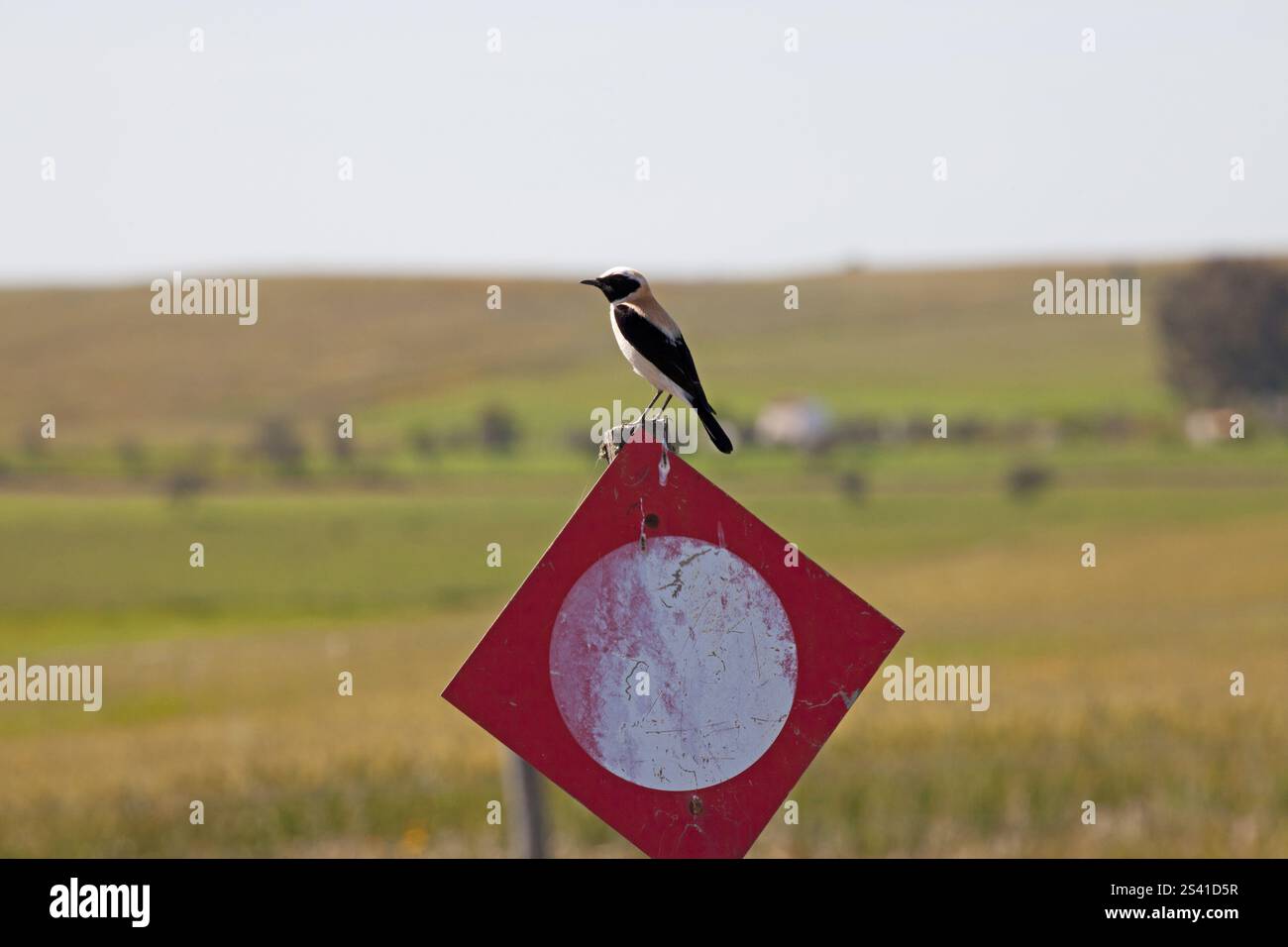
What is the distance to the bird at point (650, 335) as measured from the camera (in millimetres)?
5492

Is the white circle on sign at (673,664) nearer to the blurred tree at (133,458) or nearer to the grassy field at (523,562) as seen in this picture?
the grassy field at (523,562)

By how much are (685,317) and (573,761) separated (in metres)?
137

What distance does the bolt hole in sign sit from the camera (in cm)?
396

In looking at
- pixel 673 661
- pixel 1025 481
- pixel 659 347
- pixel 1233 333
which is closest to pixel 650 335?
pixel 659 347

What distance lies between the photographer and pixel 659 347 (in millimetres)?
5578

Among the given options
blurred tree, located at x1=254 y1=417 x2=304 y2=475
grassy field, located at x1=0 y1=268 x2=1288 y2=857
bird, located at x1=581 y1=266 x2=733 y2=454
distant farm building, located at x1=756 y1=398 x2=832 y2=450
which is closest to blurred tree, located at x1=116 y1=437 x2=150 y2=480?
grassy field, located at x1=0 y1=268 x2=1288 y2=857

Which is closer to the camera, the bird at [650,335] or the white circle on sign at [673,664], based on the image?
the white circle on sign at [673,664]

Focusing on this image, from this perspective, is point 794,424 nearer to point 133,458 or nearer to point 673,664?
point 133,458

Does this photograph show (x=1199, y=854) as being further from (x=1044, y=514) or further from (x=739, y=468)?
(x=739, y=468)

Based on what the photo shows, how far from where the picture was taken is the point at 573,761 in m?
3.97

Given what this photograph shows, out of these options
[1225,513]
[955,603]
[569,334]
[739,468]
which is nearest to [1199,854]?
[955,603]

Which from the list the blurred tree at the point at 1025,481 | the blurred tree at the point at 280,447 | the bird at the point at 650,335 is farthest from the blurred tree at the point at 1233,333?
the bird at the point at 650,335

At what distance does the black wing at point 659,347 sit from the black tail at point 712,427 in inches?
1.7

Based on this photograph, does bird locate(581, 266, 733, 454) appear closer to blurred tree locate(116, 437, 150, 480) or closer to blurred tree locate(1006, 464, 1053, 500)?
blurred tree locate(1006, 464, 1053, 500)
